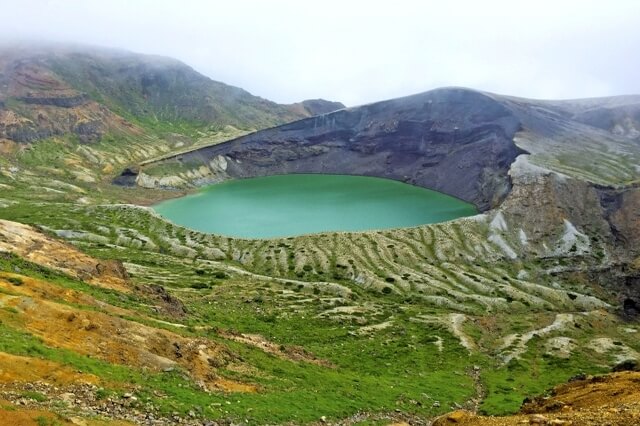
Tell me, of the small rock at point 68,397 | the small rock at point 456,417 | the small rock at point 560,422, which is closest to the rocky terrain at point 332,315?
the small rock at point 456,417

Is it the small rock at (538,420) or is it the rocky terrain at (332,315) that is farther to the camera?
the rocky terrain at (332,315)

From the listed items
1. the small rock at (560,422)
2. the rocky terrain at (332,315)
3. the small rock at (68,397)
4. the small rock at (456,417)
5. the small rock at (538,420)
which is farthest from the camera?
the rocky terrain at (332,315)

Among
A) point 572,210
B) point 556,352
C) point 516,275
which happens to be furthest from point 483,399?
point 572,210

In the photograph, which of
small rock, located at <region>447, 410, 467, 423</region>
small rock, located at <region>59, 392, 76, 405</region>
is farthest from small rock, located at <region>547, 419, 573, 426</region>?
small rock, located at <region>59, 392, 76, 405</region>

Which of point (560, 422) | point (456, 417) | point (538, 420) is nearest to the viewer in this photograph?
point (560, 422)

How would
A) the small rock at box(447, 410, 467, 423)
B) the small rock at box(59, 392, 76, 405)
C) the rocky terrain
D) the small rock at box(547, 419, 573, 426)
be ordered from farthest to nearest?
the rocky terrain < the small rock at box(447, 410, 467, 423) < the small rock at box(59, 392, 76, 405) < the small rock at box(547, 419, 573, 426)

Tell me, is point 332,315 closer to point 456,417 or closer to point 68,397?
point 456,417

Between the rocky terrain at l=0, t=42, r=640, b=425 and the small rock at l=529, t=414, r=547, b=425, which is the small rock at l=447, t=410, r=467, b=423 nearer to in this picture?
the rocky terrain at l=0, t=42, r=640, b=425

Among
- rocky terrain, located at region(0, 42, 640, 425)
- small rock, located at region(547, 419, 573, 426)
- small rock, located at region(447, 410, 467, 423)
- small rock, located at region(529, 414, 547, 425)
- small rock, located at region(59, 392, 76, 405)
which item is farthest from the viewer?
rocky terrain, located at region(0, 42, 640, 425)

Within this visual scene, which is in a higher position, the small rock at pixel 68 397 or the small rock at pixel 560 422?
the small rock at pixel 560 422

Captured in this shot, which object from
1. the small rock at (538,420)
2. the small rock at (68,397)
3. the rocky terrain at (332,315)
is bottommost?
the rocky terrain at (332,315)

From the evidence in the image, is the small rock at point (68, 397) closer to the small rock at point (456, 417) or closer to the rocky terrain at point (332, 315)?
the rocky terrain at point (332, 315)

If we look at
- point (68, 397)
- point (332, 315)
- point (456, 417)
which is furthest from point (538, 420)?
point (332, 315)
